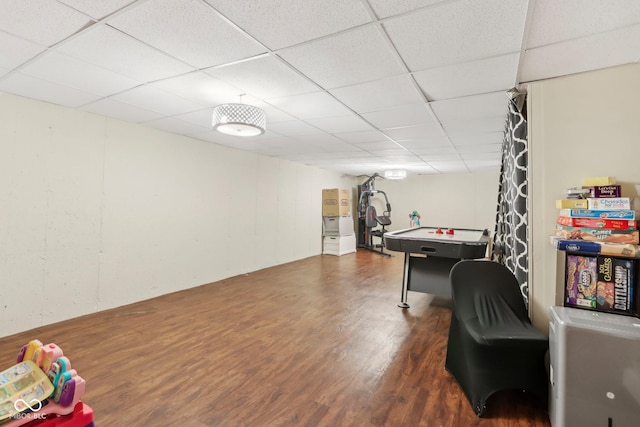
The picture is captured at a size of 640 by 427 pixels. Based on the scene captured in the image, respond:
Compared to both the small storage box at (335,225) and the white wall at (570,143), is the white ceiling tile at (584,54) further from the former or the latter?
the small storage box at (335,225)

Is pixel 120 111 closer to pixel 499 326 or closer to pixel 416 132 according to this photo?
pixel 416 132

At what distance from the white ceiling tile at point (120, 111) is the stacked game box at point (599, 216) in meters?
3.94

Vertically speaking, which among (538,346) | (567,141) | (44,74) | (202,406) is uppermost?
(44,74)

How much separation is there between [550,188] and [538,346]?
112cm

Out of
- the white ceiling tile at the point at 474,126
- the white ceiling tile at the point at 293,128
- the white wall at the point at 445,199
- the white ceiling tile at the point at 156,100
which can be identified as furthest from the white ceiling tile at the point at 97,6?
the white wall at the point at 445,199

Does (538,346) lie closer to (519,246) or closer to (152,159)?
(519,246)

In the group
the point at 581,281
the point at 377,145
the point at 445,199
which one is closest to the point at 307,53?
the point at 581,281

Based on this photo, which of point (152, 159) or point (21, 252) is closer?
point (21, 252)

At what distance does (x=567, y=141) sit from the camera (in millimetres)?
2102

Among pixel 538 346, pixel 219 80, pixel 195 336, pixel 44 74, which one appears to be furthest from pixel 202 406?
pixel 44 74

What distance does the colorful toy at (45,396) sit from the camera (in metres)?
0.98

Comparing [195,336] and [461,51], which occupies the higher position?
[461,51]

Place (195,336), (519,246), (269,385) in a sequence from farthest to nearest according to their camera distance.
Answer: (195,336)
(519,246)
(269,385)

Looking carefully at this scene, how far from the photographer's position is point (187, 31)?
1.76m
